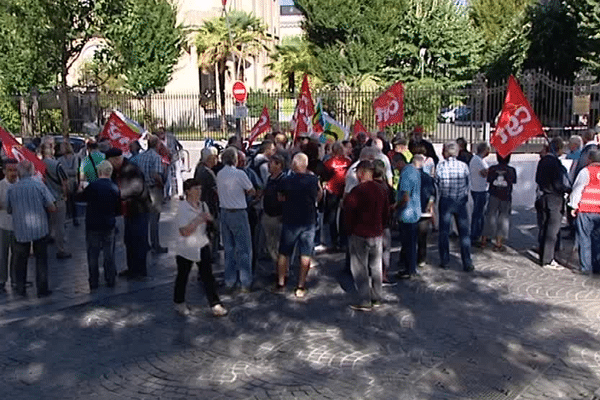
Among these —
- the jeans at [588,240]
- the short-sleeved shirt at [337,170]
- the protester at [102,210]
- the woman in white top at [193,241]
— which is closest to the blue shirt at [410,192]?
the short-sleeved shirt at [337,170]

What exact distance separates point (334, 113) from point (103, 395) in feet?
57.6

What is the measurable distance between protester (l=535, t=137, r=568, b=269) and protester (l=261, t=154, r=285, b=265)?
11.7ft

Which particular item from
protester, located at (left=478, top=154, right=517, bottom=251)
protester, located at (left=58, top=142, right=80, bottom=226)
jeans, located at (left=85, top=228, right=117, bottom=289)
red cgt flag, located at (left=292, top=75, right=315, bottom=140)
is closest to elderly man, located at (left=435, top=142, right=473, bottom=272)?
protester, located at (left=478, top=154, right=517, bottom=251)

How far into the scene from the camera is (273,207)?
347 inches

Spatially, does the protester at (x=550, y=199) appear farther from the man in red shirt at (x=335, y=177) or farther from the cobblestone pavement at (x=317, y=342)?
the man in red shirt at (x=335, y=177)

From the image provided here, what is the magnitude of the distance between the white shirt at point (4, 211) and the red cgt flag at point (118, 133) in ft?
10.4

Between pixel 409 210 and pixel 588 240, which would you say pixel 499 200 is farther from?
pixel 409 210

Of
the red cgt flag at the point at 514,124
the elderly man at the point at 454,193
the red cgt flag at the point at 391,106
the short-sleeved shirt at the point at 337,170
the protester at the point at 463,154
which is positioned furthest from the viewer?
the red cgt flag at the point at 391,106

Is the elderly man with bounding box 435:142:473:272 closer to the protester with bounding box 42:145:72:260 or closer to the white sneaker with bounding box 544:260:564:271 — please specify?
the white sneaker with bounding box 544:260:564:271

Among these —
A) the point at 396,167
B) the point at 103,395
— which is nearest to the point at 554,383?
the point at 103,395

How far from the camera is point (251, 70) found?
1879 inches

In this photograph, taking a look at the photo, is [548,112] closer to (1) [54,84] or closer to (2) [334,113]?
(2) [334,113]

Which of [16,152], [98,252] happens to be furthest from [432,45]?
[98,252]

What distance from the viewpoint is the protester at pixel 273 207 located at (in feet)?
28.4
